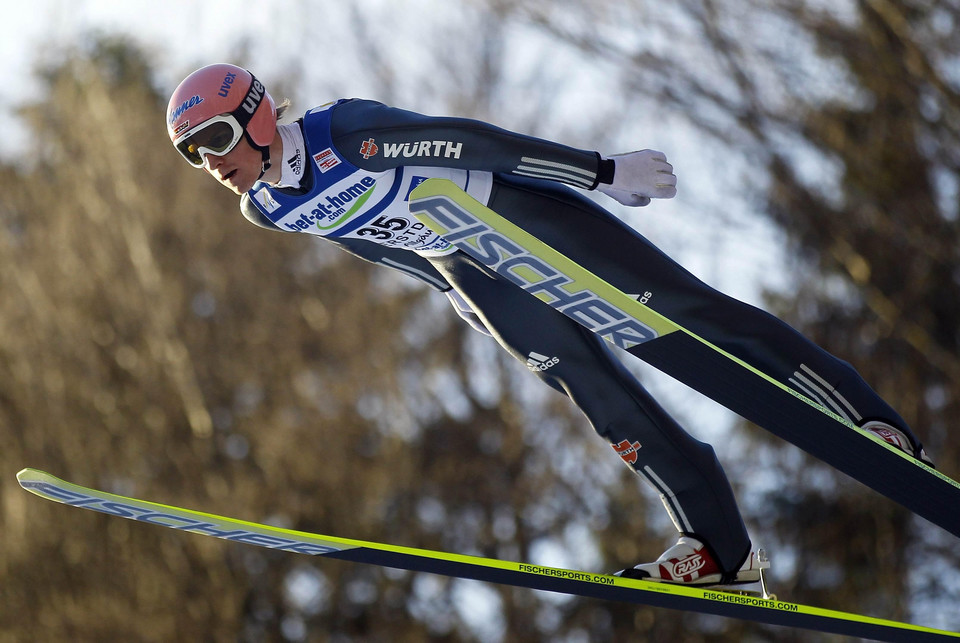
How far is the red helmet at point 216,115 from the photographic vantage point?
10.00ft

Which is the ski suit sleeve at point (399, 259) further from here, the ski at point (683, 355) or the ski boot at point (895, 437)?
the ski boot at point (895, 437)

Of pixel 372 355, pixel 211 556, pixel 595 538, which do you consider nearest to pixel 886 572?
Answer: pixel 595 538

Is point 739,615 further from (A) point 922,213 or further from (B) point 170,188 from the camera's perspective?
(B) point 170,188

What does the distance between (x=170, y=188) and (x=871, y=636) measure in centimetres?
1250

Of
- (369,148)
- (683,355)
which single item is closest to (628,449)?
(683,355)

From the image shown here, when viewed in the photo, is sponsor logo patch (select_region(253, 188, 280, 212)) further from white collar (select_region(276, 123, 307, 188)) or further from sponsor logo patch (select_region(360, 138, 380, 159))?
sponsor logo patch (select_region(360, 138, 380, 159))

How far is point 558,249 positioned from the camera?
10.9 feet

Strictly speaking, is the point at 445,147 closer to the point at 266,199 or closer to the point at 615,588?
the point at 266,199

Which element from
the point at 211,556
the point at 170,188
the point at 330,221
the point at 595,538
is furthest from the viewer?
the point at 170,188

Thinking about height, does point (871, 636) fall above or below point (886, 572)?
below

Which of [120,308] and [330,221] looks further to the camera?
[120,308]

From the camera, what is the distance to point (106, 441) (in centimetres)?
1288

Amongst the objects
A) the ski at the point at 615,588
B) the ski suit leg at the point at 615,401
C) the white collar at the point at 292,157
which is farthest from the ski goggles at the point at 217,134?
the ski at the point at 615,588

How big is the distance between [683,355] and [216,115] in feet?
4.81
